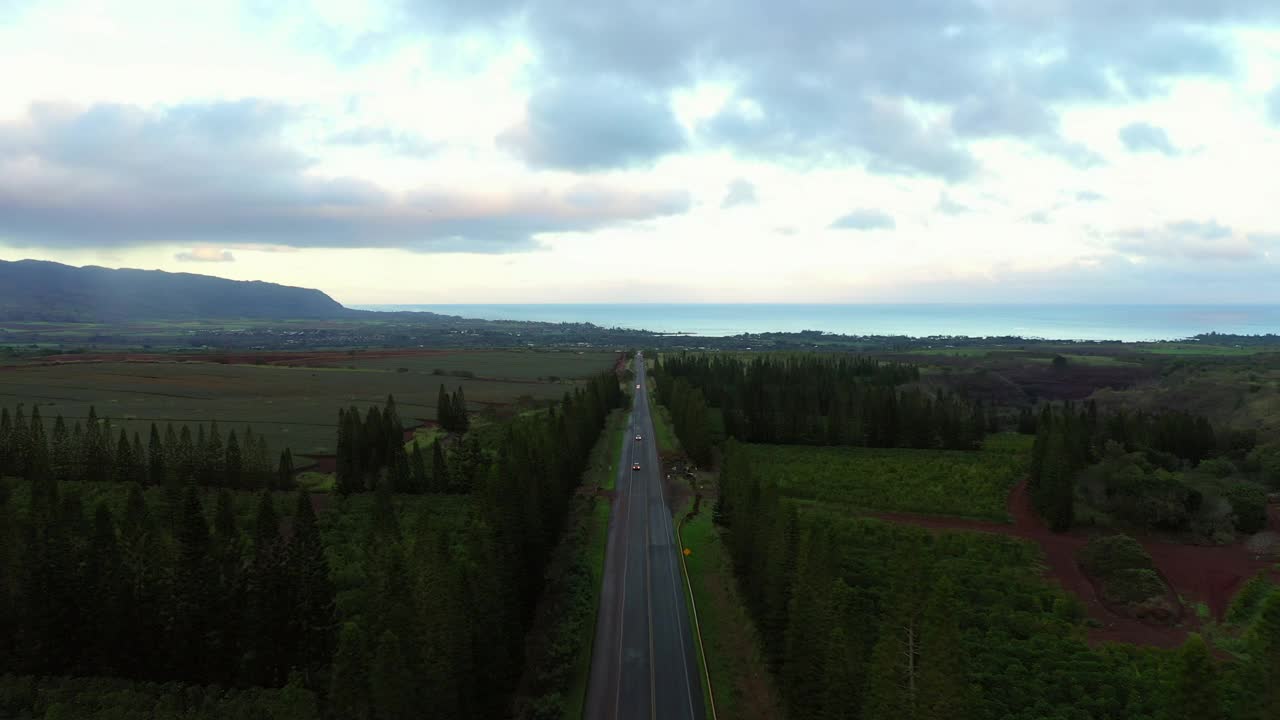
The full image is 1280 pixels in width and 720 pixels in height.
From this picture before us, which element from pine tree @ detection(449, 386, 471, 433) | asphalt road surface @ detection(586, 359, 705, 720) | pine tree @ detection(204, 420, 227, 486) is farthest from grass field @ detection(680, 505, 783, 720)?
pine tree @ detection(449, 386, 471, 433)

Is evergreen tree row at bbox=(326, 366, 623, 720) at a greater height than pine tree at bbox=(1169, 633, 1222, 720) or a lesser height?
lesser

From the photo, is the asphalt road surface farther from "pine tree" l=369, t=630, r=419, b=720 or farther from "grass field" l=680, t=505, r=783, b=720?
"pine tree" l=369, t=630, r=419, b=720

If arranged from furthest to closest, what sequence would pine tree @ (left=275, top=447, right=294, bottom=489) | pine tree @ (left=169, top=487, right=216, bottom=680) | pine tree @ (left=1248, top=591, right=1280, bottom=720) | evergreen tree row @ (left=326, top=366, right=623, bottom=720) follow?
1. pine tree @ (left=275, top=447, right=294, bottom=489)
2. pine tree @ (left=169, top=487, right=216, bottom=680)
3. evergreen tree row @ (left=326, top=366, right=623, bottom=720)
4. pine tree @ (left=1248, top=591, right=1280, bottom=720)

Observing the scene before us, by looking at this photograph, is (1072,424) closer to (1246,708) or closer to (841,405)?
(841,405)

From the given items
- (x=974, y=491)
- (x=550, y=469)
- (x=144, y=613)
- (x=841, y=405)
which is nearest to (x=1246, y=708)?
(x=550, y=469)

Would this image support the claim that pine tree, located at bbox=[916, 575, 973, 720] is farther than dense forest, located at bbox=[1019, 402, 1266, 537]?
Answer: No

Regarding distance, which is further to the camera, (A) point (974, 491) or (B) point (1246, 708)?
(A) point (974, 491)

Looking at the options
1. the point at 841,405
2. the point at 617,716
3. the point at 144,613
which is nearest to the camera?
the point at 617,716
